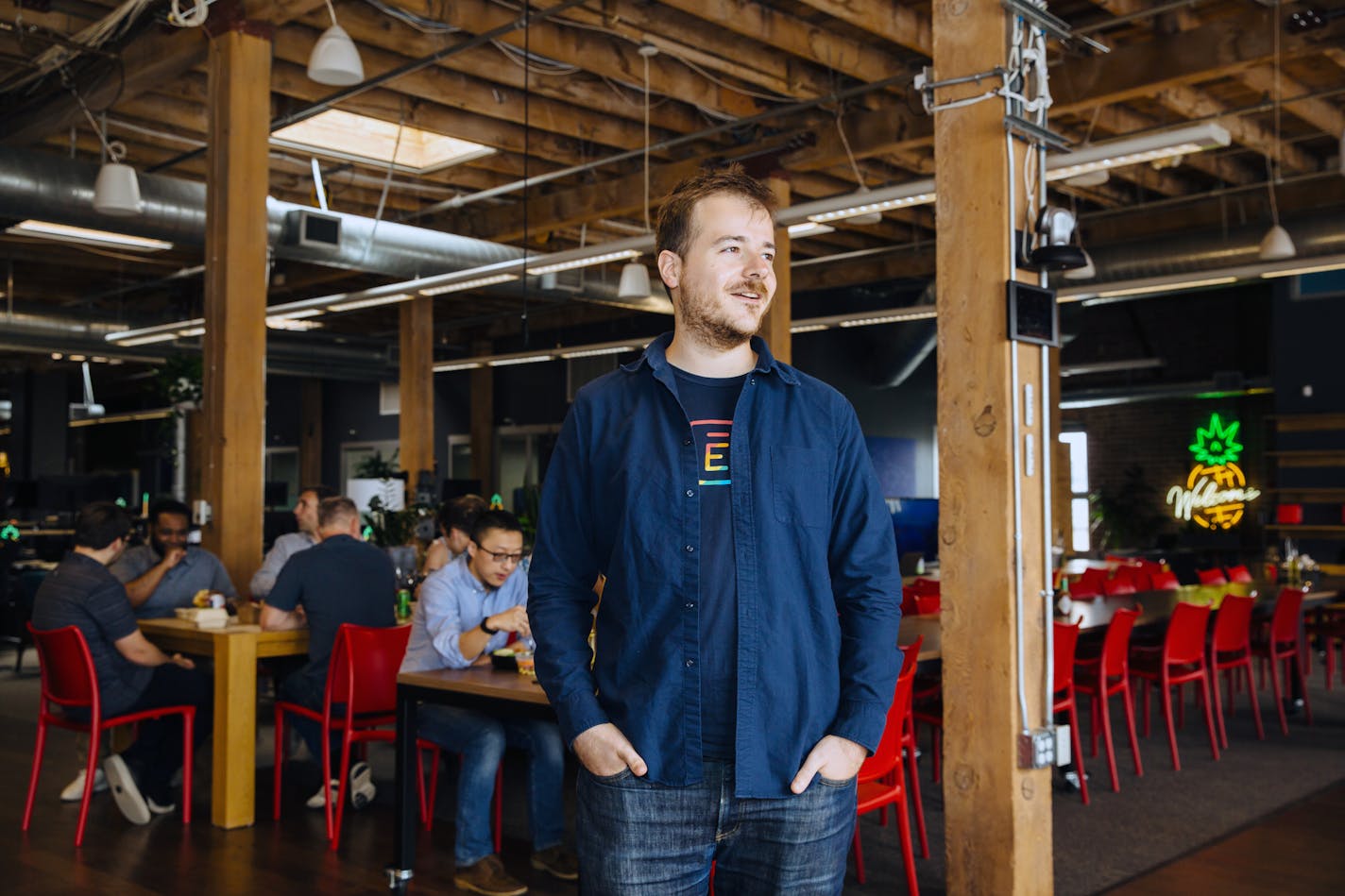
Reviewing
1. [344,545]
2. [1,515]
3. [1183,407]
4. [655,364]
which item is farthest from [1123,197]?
[1,515]

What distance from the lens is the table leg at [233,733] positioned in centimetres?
497

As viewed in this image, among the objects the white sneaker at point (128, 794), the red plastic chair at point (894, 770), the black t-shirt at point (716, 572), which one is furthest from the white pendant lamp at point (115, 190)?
the black t-shirt at point (716, 572)

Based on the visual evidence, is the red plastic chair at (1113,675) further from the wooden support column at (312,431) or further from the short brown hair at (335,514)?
the wooden support column at (312,431)

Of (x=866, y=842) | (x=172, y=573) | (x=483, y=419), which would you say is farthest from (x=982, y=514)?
(x=483, y=419)

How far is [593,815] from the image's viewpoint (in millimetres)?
1897

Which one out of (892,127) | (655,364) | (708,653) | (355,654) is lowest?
(355,654)

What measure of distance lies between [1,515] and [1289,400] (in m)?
13.2

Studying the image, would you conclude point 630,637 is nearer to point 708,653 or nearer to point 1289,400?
point 708,653

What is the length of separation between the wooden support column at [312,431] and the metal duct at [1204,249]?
13.0m

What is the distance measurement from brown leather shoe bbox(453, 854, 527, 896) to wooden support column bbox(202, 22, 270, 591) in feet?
9.94

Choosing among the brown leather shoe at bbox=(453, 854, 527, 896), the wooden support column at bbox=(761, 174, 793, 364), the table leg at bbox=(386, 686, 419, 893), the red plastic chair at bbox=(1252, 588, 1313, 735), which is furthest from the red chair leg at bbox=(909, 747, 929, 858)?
the wooden support column at bbox=(761, 174, 793, 364)

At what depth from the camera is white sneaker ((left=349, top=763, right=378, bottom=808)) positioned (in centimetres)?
522

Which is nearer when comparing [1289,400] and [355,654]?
[355,654]

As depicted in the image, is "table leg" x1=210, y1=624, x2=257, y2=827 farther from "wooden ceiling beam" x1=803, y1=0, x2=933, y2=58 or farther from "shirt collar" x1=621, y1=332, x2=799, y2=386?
"wooden ceiling beam" x1=803, y1=0, x2=933, y2=58
